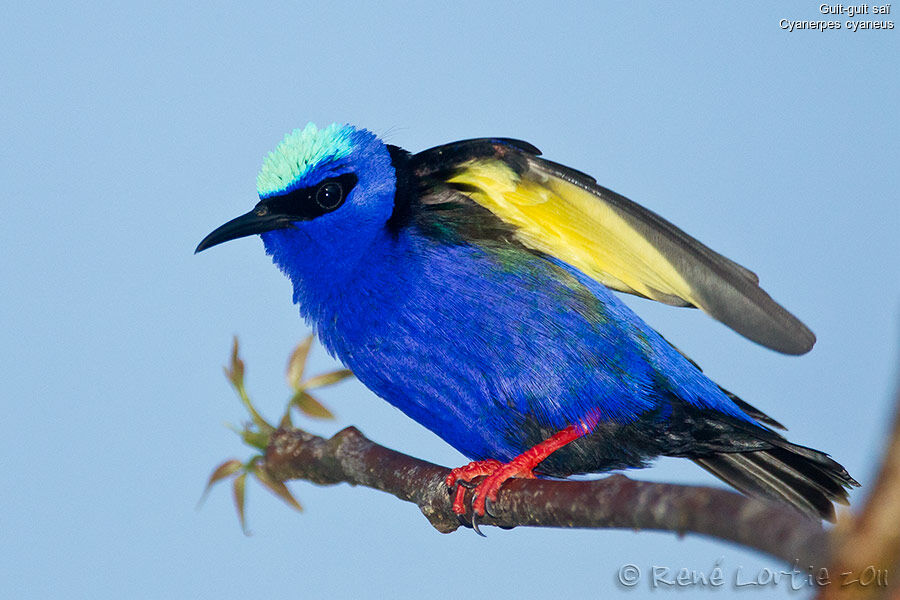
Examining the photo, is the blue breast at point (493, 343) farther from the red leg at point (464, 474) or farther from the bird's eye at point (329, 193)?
the bird's eye at point (329, 193)

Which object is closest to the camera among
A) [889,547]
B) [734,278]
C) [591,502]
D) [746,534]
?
[889,547]

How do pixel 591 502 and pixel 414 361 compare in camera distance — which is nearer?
pixel 591 502

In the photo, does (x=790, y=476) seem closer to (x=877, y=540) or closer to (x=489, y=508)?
(x=489, y=508)

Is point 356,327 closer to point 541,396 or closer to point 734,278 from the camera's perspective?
point 541,396

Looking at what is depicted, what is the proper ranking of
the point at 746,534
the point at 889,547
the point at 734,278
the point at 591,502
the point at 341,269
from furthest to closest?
the point at 341,269
the point at 734,278
the point at 591,502
the point at 746,534
the point at 889,547

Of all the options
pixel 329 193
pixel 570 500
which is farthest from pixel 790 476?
pixel 329 193

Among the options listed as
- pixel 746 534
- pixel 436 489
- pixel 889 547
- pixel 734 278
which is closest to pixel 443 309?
pixel 436 489

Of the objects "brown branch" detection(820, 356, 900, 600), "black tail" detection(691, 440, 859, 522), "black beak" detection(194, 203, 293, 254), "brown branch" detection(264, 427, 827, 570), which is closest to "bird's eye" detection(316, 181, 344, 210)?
"black beak" detection(194, 203, 293, 254)

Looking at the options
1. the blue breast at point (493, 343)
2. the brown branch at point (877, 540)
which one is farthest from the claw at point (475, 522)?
the brown branch at point (877, 540)
